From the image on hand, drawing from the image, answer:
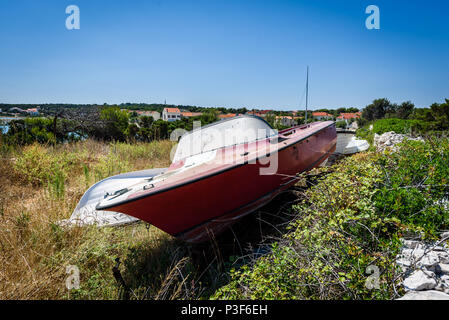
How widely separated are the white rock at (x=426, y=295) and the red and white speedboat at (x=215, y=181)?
1.60m

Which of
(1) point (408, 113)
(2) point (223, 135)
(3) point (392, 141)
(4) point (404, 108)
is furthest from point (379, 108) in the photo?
(2) point (223, 135)

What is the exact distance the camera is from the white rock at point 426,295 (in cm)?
134

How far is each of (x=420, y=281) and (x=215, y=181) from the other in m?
1.99

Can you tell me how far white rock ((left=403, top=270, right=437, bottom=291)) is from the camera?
1432mm

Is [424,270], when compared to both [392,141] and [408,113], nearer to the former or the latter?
[392,141]

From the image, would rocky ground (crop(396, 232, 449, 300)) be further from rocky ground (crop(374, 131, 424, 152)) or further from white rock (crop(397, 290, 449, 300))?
rocky ground (crop(374, 131, 424, 152))

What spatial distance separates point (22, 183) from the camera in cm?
442

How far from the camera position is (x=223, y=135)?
13.2 feet

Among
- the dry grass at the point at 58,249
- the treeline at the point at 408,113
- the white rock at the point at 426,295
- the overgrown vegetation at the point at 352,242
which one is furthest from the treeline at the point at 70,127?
the treeline at the point at 408,113

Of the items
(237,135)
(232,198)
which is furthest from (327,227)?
(237,135)

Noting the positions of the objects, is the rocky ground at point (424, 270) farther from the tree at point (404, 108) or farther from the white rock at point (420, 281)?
the tree at point (404, 108)
